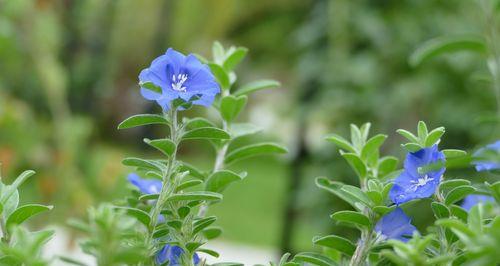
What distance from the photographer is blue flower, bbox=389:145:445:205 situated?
2.50ft

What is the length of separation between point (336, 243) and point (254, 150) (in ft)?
0.66

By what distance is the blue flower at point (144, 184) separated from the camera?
95 cm

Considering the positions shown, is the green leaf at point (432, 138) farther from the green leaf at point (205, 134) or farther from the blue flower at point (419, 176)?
the green leaf at point (205, 134)

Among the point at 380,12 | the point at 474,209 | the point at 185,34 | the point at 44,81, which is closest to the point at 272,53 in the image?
the point at 185,34

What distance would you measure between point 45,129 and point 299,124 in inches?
44.8

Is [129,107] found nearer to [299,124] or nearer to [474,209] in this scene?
[299,124]

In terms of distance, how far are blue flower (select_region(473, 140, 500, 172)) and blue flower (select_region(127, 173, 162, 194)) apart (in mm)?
376

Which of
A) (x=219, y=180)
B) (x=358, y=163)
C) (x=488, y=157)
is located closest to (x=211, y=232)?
(x=219, y=180)

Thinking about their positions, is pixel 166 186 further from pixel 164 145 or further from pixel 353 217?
pixel 353 217

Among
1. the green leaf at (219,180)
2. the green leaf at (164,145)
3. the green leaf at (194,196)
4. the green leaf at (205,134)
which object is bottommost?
the green leaf at (194,196)

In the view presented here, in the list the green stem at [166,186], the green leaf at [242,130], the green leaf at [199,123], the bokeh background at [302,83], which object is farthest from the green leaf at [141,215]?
the bokeh background at [302,83]

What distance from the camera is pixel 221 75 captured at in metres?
0.98

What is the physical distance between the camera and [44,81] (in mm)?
2715

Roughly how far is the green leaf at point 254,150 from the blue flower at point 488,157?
23cm
